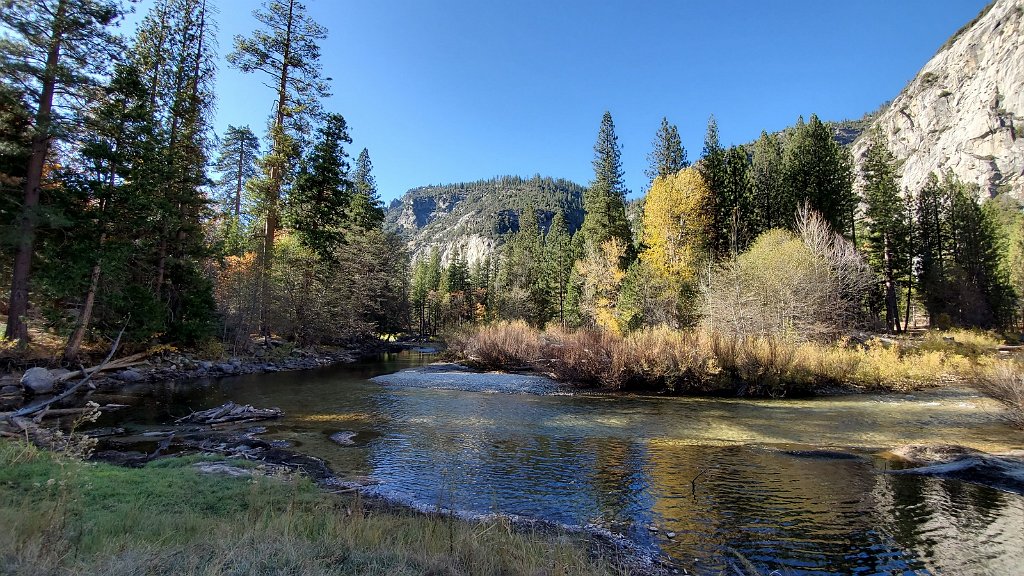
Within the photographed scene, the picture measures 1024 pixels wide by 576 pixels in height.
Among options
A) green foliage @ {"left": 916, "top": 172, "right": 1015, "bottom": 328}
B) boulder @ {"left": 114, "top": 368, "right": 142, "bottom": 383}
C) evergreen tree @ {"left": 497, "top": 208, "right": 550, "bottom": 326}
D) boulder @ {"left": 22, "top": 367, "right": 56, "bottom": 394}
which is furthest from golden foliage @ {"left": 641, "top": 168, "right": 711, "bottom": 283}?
boulder @ {"left": 22, "top": 367, "right": 56, "bottom": 394}

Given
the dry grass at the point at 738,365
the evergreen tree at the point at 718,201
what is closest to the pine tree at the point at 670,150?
the evergreen tree at the point at 718,201

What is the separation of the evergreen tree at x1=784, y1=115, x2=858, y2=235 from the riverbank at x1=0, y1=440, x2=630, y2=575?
45632mm

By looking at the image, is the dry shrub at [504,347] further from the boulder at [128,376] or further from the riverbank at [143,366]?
the boulder at [128,376]

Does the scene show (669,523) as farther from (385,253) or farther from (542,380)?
(385,253)

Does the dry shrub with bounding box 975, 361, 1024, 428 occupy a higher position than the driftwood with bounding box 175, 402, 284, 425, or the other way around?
the dry shrub with bounding box 975, 361, 1024, 428

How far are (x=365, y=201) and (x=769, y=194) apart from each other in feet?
146

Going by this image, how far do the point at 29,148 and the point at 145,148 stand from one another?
369 cm

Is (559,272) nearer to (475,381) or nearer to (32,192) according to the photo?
(475,381)

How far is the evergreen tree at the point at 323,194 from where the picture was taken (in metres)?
33.3

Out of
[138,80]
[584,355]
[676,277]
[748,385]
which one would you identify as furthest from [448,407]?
[676,277]

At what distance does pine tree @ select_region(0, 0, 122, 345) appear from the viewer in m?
15.6

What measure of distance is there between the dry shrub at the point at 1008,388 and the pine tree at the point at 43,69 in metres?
31.8

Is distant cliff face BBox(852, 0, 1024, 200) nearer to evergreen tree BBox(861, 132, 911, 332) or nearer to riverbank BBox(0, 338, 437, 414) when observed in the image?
evergreen tree BBox(861, 132, 911, 332)

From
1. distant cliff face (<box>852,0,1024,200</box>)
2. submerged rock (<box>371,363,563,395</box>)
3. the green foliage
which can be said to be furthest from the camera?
distant cliff face (<box>852,0,1024,200</box>)
